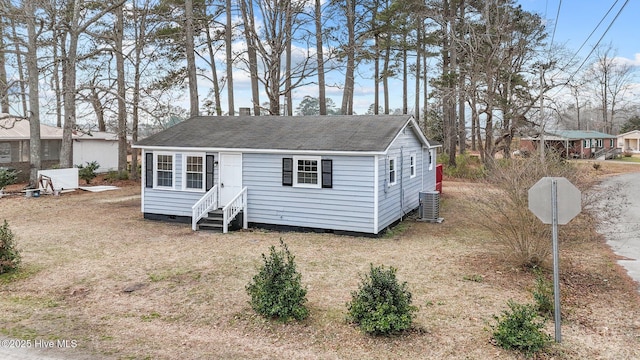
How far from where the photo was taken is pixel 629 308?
20.5ft

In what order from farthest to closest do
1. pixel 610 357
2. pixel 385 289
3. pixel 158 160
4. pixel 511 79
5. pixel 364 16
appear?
pixel 364 16
pixel 511 79
pixel 158 160
pixel 385 289
pixel 610 357

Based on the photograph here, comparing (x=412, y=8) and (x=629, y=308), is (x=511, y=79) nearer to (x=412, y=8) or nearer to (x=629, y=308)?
(x=412, y=8)

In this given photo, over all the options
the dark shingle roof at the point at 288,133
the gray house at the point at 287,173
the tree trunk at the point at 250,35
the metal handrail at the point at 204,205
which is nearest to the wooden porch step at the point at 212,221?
the gray house at the point at 287,173

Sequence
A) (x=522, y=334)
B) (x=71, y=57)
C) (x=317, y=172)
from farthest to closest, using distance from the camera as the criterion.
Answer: (x=71, y=57), (x=317, y=172), (x=522, y=334)

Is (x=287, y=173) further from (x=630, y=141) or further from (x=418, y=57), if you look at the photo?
(x=630, y=141)

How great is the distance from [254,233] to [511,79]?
16.7 m

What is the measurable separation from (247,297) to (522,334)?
13.0ft

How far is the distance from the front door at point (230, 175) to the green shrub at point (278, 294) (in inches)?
260

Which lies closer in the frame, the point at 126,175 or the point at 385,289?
the point at 385,289

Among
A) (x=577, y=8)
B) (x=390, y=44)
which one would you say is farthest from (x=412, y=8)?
(x=577, y=8)

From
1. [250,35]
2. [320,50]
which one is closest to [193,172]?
[250,35]

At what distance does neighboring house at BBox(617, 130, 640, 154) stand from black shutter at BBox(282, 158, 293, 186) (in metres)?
50.8

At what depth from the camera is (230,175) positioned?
12.4m

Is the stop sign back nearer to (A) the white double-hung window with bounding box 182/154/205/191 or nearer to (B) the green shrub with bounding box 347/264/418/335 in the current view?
(B) the green shrub with bounding box 347/264/418/335
